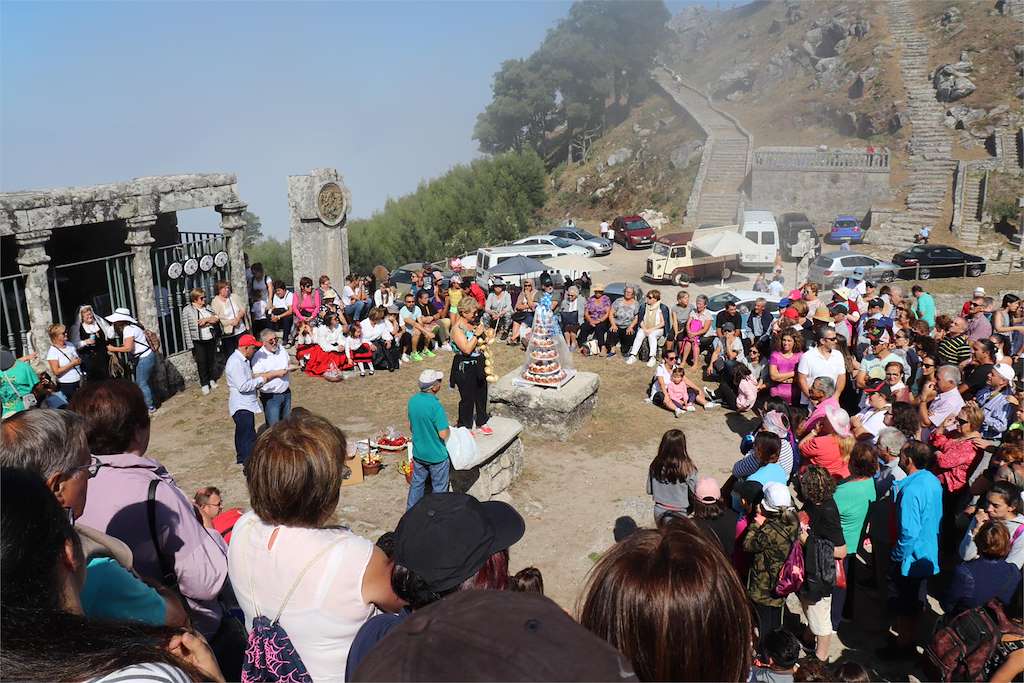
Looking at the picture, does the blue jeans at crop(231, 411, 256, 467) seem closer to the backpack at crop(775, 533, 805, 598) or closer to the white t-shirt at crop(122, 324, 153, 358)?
the white t-shirt at crop(122, 324, 153, 358)

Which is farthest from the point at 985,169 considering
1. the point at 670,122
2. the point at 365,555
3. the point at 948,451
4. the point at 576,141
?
the point at 365,555

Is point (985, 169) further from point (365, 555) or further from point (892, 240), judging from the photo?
point (365, 555)

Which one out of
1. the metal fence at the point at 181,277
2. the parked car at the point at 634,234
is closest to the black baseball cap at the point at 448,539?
the metal fence at the point at 181,277

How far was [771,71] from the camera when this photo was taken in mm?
54500

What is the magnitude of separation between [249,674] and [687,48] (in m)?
70.8

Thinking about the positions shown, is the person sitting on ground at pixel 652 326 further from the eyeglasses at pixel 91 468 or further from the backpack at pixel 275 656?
the backpack at pixel 275 656

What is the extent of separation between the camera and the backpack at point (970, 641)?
3.89 m

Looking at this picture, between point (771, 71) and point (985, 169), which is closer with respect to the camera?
point (985, 169)

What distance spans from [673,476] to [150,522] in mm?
3792

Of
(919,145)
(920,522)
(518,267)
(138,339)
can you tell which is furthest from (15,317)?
(919,145)

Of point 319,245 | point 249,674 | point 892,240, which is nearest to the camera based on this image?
point 249,674

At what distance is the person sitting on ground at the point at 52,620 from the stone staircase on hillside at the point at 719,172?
37467 mm

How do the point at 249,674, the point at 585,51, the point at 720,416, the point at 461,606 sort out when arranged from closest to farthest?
the point at 461,606
the point at 249,674
the point at 720,416
the point at 585,51

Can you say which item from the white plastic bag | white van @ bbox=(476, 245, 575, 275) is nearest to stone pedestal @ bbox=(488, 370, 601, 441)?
the white plastic bag
